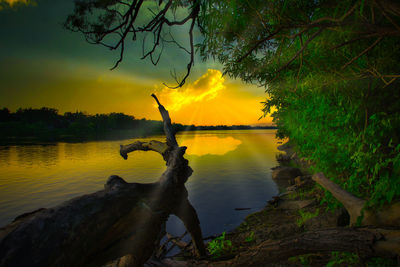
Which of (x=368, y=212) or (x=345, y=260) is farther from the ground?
(x=368, y=212)

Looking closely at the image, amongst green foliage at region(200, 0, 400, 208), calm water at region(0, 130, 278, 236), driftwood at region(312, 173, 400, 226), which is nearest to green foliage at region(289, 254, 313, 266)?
driftwood at region(312, 173, 400, 226)

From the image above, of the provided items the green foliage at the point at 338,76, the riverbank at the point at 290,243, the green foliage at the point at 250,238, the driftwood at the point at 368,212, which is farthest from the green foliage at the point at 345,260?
the green foliage at the point at 250,238

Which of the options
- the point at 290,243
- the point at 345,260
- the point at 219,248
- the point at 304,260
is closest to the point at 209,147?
the point at 219,248

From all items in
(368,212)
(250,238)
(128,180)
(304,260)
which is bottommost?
(128,180)

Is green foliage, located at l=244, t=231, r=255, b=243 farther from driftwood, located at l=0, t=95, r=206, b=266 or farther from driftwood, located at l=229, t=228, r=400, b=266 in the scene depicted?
driftwood, located at l=0, t=95, r=206, b=266

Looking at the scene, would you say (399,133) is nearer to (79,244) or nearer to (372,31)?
(372,31)

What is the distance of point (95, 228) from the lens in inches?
80.8

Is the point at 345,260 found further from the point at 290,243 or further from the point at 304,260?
the point at 290,243

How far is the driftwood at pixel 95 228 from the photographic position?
62.4 inches

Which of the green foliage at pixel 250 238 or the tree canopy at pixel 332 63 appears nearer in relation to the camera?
the tree canopy at pixel 332 63

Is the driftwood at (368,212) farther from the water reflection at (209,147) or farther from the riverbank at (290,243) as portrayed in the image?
the water reflection at (209,147)

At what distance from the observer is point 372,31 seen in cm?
243

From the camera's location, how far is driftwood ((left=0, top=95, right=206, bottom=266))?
158 centimetres

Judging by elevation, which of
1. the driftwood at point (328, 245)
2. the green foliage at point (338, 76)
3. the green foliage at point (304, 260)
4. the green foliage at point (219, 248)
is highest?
the green foliage at point (338, 76)
